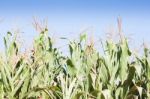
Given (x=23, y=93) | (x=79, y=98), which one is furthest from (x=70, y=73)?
(x=23, y=93)

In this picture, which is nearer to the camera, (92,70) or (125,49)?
(125,49)

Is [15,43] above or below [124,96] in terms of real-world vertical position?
above

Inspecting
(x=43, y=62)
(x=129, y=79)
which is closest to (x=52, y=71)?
(x=43, y=62)

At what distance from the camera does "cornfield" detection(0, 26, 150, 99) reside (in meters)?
3.44

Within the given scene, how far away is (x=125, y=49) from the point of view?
3752 millimetres

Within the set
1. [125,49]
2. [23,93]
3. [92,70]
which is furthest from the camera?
[92,70]

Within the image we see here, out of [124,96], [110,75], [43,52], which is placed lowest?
[124,96]

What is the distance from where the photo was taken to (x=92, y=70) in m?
4.11

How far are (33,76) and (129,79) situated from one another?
108 centimetres

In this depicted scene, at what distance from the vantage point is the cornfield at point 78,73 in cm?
344

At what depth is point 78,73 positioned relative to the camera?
3867 mm

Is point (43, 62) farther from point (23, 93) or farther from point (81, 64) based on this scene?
point (23, 93)

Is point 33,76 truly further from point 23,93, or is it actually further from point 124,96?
point 124,96

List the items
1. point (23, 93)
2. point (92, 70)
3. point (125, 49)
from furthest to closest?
point (92, 70) < point (125, 49) < point (23, 93)
